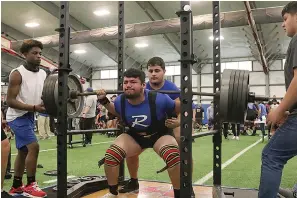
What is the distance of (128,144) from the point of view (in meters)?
2.37

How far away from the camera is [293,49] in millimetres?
1722

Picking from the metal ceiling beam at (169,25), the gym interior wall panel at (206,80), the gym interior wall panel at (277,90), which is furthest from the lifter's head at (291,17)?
the gym interior wall panel at (206,80)

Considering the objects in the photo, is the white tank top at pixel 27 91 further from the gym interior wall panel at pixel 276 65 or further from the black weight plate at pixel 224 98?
the gym interior wall panel at pixel 276 65

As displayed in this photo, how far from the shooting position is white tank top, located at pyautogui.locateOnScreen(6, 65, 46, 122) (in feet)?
8.59

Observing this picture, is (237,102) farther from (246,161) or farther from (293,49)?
(246,161)

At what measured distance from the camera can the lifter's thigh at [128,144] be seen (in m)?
2.32

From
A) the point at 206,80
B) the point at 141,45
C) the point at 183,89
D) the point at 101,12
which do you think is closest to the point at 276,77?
the point at 206,80

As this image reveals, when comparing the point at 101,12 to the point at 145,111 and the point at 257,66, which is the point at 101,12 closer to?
the point at 257,66

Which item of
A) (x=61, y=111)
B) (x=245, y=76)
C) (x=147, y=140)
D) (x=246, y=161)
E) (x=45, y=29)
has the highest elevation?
(x=45, y=29)

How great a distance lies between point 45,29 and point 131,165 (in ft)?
36.0

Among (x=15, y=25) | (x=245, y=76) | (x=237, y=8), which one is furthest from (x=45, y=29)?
(x=245, y=76)

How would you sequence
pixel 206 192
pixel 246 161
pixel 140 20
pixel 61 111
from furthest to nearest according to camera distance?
pixel 140 20
pixel 246 161
pixel 206 192
pixel 61 111

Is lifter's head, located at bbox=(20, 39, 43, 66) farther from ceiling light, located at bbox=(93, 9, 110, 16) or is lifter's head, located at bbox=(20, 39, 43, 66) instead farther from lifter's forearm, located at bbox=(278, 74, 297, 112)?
ceiling light, located at bbox=(93, 9, 110, 16)

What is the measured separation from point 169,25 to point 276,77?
332 inches
